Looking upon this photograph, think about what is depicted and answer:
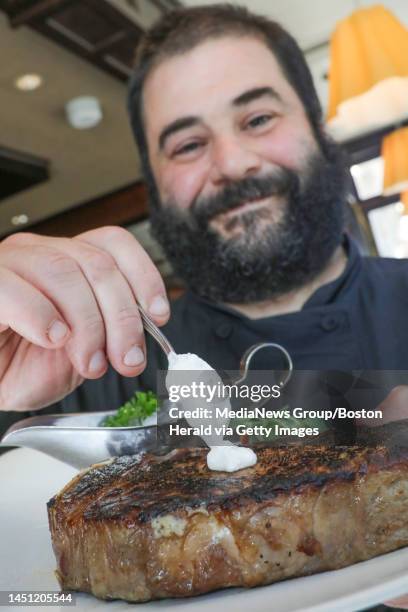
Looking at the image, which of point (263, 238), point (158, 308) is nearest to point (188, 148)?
point (263, 238)

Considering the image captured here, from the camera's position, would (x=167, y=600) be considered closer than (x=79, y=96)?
Yes

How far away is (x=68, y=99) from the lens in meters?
5.47

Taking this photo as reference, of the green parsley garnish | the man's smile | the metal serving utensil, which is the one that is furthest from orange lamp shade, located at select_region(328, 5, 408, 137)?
the metal serving utensil

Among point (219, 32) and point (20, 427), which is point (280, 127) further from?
point (20, 427)

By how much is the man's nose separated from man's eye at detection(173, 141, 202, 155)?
11cm

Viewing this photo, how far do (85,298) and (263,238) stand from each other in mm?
1432

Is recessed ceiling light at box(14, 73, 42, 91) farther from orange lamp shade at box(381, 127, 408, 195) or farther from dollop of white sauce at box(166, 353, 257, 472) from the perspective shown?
dollop of white sauce at box(166, 353, 257, 472)

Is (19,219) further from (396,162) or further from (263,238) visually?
(263,238)

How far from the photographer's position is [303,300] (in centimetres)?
239

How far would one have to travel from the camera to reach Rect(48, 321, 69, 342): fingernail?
906 mm

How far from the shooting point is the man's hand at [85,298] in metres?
0.91

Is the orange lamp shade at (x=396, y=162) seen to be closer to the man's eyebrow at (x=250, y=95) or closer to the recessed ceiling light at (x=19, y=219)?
the man's eyebrow at (x=250, y=95)

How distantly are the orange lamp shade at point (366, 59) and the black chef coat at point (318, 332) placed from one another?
4.01 ft

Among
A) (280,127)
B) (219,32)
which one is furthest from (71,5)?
(280,127)
